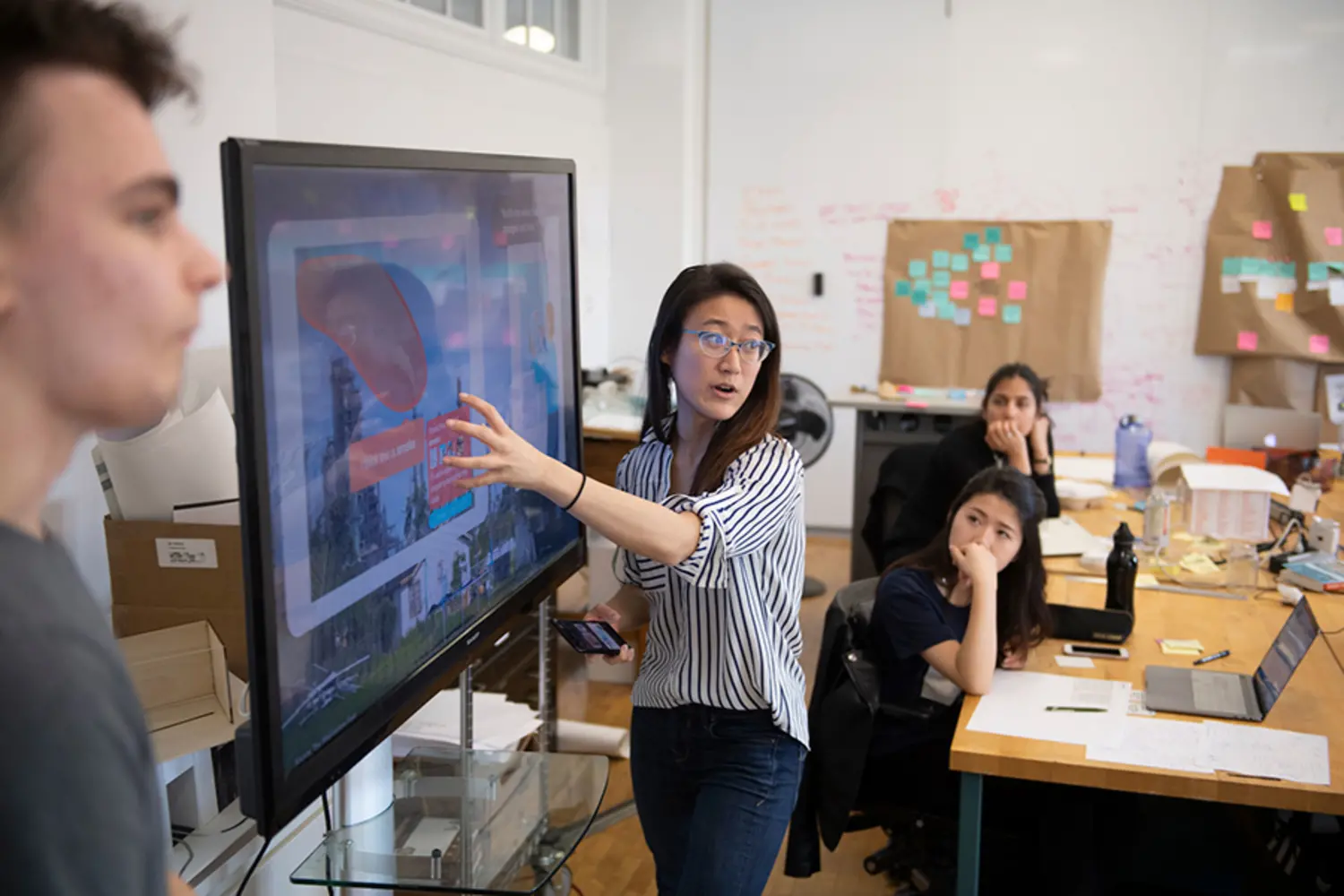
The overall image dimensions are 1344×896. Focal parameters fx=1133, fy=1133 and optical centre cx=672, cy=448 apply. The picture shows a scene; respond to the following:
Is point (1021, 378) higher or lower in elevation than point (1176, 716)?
higher

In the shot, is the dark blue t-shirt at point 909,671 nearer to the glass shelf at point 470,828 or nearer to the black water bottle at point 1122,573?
the black water bottle at point 1122,573

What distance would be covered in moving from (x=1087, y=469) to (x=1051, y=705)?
2401 mm

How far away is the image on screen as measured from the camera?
1053 mm

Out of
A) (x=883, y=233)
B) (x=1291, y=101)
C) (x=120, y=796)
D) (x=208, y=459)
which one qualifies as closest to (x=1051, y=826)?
(x=208, y=459)

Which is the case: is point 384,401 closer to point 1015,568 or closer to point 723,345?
point 723,345

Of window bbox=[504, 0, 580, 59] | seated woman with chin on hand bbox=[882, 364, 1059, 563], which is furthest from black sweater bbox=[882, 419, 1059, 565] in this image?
window bbox=[504, 0, 580, 59]

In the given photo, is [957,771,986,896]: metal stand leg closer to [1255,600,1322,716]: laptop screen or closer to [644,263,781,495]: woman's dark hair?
[1255,600,1322,716]: laptop screen

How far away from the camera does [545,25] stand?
524cm

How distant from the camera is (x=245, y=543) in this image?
1.00 metres

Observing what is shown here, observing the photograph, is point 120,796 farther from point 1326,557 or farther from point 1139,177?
point 1139,177

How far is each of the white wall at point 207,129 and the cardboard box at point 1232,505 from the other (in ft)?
8.89

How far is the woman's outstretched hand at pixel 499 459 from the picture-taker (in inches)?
49.2

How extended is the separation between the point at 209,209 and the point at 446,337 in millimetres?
1296

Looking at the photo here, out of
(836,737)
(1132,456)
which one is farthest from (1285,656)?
(1132,456)
